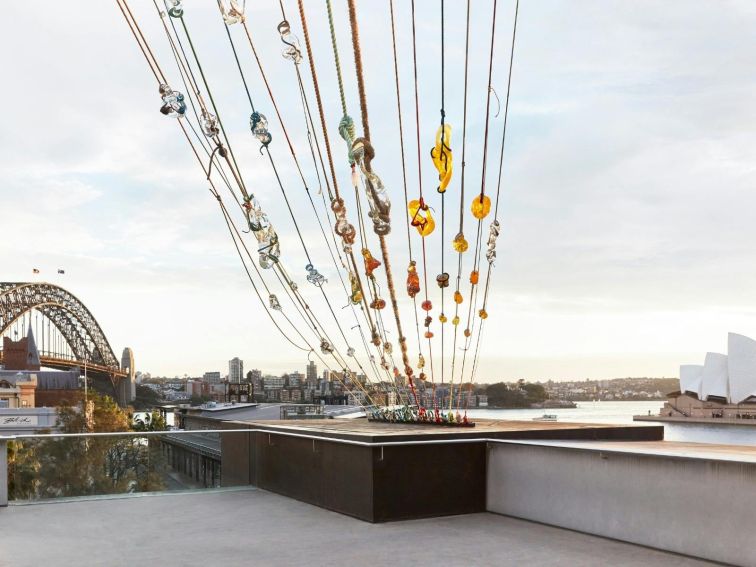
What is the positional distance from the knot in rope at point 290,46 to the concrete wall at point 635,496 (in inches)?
117

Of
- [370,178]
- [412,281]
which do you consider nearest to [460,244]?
[412,281]

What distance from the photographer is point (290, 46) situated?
155 inches

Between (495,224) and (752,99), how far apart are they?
451 inches

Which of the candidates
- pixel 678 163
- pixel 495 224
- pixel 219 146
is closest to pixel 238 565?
pixel 219 146

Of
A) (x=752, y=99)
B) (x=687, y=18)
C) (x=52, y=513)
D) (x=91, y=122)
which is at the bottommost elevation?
(x=52, y=513)

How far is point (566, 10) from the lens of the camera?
5.38 metres

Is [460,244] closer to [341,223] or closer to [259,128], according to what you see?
[341,223]

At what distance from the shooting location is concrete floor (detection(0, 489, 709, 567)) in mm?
4312

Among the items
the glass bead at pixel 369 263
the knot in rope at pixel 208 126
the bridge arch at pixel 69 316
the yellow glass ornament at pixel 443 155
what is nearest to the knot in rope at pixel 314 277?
the glass bead at pixel 369 263

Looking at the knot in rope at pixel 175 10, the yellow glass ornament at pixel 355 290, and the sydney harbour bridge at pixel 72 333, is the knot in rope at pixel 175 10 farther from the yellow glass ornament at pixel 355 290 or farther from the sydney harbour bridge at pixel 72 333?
the sydney harbour bridge at pixel 72 333

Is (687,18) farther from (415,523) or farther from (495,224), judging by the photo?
→ (415,523)

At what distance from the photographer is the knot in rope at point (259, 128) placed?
417 cm

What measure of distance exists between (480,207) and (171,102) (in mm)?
2351

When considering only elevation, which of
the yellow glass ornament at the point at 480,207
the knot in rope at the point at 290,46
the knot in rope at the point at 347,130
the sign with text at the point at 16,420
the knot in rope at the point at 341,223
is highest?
the knot in rope at the point at 290,46
